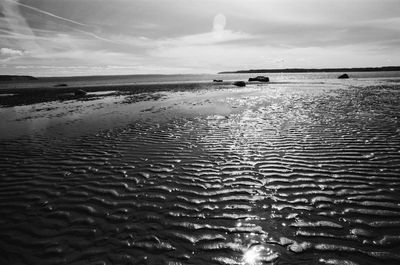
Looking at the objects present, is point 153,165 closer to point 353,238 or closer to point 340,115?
point 353,238

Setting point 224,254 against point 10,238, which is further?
point 10,238

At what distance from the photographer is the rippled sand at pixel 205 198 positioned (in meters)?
5.45

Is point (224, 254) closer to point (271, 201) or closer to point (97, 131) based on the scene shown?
point (271, 201)

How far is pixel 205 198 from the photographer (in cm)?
763

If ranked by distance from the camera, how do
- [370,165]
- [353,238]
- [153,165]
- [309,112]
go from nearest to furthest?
[353,238], [370,165], [153,165], [309,112]

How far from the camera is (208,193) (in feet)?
26.0

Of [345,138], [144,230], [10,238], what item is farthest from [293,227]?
[345,138]

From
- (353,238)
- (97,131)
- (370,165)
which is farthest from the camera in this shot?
(97,131)

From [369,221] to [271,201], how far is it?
233 centimetres

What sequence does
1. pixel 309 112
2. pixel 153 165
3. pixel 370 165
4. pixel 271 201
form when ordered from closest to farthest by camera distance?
1. pixel 271 201
2. pixel 370 165
3. pixel 153 165
4. pixel 309 112

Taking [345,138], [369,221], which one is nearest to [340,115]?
[345,138]

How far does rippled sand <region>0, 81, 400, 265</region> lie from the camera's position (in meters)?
5.45

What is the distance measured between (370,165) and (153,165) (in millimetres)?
8279

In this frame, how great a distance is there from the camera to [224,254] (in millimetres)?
5301
